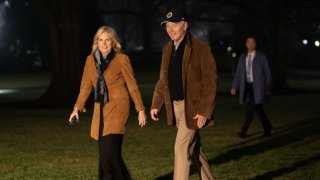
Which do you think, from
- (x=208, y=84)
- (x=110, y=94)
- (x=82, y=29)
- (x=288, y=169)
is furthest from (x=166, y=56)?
(x=82, y=29)

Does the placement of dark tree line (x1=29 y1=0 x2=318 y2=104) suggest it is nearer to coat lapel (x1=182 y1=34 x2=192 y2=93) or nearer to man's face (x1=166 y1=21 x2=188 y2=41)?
man's face (x1=166 y1=21 x2=188 y2=41)

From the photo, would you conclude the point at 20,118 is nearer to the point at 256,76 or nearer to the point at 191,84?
the point at 256,76

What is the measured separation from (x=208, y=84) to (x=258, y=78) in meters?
6.68

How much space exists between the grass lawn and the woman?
79.6 inches

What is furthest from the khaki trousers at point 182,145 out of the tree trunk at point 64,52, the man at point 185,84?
the tree trunk at point 64,52

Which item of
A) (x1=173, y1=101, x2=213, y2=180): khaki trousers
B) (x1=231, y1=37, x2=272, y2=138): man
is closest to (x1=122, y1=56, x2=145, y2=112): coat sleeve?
(x1=173, y1=101, x2=213, y2=180): khaki trousers

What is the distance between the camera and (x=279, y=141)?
45.3 feet

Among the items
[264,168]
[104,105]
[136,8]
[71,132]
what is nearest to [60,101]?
[71,132]

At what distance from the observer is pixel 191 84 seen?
23.8 feet

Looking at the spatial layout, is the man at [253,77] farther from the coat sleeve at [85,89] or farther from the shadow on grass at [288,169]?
the coat sleeve at [85,89]

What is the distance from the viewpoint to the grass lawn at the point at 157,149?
1004cm

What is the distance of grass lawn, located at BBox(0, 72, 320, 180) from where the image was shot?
1004 cm

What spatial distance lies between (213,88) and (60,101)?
19.2 m

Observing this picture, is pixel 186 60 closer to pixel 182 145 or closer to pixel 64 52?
pixel 182 145
